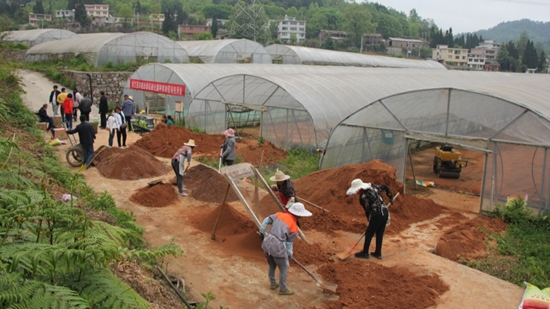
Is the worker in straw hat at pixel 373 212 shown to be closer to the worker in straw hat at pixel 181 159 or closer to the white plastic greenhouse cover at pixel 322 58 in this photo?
the worker in straw hat at pixel 181 159

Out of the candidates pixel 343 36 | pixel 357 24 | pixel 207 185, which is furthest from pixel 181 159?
pixel 343 36

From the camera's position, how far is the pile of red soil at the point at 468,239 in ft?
30.6

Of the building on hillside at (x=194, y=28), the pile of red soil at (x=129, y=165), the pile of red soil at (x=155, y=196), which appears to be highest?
the building on hillside at (x=194, y=28)

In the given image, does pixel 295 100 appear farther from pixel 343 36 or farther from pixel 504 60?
pixel 343 36

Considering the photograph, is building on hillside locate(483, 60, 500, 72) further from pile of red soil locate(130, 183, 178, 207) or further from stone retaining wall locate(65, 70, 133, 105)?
pile of red soil locate(130, 183, 178, 207)

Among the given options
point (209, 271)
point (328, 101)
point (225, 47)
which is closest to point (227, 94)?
point (328, 101)

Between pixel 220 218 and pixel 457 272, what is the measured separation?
15.9 ft

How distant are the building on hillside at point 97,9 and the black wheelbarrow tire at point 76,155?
456ft

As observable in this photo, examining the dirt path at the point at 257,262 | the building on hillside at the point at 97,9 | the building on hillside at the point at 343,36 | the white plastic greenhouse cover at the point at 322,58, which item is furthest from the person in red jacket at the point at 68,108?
the building on hillside at the point at 97,9

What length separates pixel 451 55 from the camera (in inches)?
4690

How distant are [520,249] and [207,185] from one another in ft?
24.7

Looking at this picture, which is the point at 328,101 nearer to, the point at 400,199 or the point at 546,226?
the point at 400,199

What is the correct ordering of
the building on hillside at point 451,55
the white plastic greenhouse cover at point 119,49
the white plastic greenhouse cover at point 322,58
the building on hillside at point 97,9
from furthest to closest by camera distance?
the building on hillside at point 97,9 → the building on hillside at point 451,55 → the white plastic greenhouse cover at point 322,58 → the white plastic greenhouse cover at point 119,49

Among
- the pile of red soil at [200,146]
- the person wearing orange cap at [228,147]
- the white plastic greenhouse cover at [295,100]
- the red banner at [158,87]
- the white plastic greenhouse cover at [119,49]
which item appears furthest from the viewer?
the white plastic greenhouse cover at [119,49]
